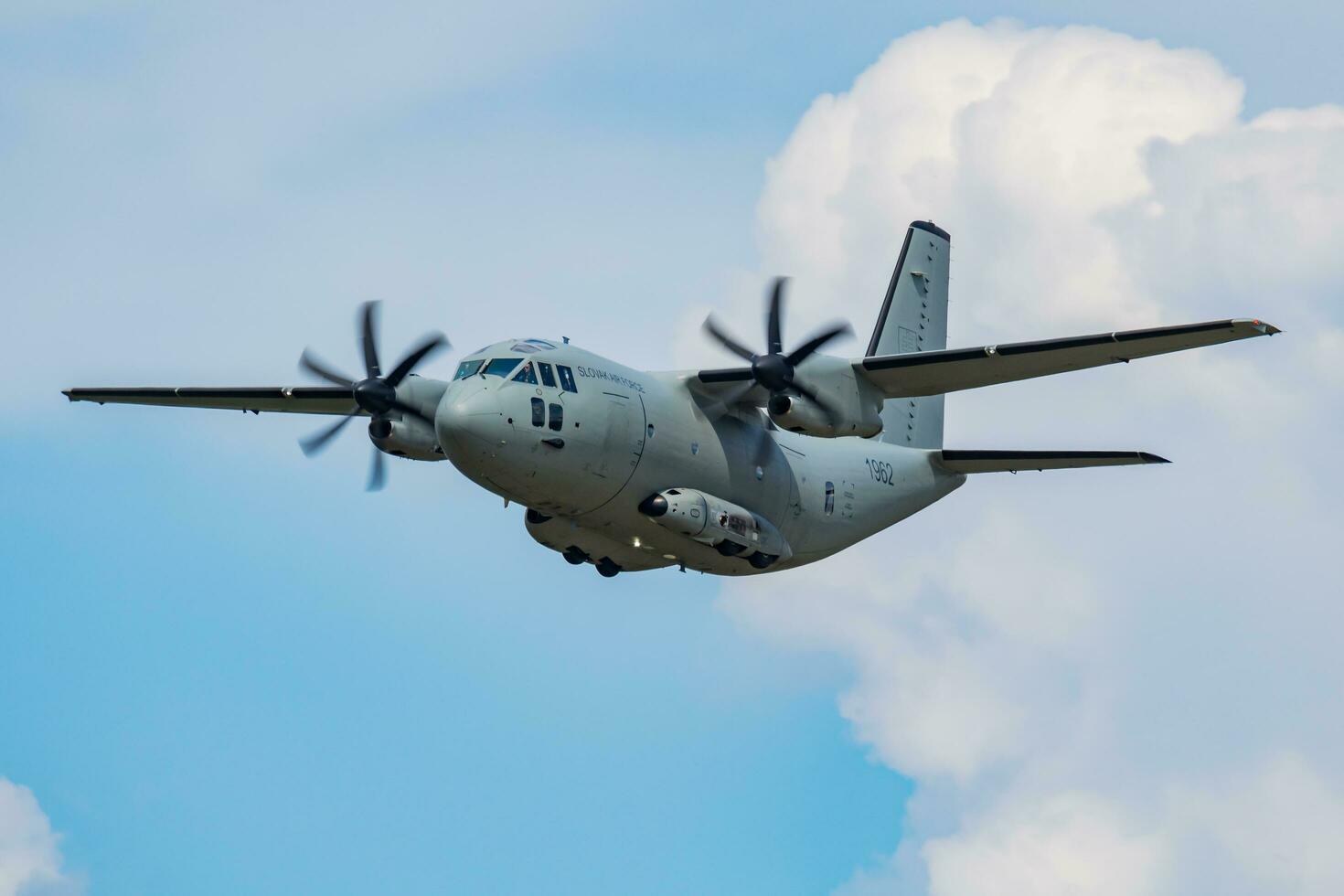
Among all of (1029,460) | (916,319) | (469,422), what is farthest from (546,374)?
(916,319)

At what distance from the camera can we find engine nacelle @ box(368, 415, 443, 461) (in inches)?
1074

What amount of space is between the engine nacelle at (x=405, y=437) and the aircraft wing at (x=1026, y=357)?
7.16 m

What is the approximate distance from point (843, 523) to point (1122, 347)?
6.38 m

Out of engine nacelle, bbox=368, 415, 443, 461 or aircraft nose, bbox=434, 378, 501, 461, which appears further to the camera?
engine nacelle, bbox=368, 415, 443, 461

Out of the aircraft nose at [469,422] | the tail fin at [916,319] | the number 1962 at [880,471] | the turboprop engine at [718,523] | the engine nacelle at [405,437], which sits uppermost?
the tail fin at [916,319]

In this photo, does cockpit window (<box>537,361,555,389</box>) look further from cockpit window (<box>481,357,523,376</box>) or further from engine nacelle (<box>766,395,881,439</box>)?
engine nacelle (<box>766,395,881,439</box>)

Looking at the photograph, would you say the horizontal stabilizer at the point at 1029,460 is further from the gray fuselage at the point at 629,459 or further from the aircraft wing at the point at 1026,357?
the aircraft wing at the point at 1026,357

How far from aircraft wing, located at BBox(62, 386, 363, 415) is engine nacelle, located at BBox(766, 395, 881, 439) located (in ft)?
24.8

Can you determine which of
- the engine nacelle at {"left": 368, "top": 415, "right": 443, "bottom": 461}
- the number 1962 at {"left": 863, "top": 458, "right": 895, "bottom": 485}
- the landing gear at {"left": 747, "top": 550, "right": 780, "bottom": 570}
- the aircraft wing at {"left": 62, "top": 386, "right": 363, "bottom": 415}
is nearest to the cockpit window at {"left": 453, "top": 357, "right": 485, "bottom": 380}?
the engine nacelle at {"left": 368, "top": 415, "right": 443, "bottom": 461}

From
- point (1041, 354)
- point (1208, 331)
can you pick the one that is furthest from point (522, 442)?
point (1208, 331)

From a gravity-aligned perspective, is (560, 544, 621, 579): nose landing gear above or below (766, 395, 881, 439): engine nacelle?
below

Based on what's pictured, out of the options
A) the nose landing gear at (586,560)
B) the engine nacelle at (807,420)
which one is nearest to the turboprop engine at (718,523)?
the engine nacelle at (807,420)

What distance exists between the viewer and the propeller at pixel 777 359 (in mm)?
25438

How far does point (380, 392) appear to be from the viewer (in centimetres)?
2708
